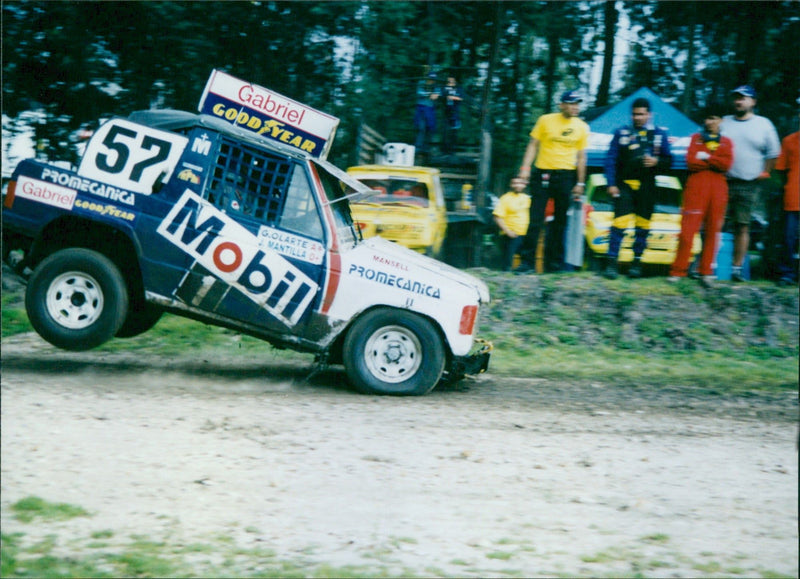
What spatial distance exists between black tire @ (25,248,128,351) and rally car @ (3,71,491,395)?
12mm

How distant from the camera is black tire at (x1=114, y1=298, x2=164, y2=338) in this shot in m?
8.77

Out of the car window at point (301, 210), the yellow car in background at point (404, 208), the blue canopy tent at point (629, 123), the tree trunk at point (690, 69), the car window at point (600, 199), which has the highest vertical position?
the tree trunk at point (690, 69)

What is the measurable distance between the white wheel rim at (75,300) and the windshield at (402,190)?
19.8 ft

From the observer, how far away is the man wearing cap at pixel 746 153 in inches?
448

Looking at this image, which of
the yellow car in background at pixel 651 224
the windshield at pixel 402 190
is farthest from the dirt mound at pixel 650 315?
the windshield at pixel 402 190

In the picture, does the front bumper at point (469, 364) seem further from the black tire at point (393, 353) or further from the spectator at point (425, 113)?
the spectator at point (425, 113)

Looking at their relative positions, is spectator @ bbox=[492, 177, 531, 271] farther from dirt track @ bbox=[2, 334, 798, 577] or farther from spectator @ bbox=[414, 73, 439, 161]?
dirt track @ bbox=[2, 334, 798, 577]

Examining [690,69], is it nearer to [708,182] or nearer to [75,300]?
[708,182]

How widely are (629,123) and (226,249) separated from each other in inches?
395

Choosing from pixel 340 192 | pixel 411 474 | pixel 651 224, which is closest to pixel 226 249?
pixel 340 192

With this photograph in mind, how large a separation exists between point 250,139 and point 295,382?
7.75 feet

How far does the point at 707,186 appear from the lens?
1139cm

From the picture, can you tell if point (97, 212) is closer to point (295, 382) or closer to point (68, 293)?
point (68, 293)

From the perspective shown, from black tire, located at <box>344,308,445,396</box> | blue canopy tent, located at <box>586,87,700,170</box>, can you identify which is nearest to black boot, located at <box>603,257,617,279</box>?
blue canopy tent, located at <box>586,87,700,170</box>
